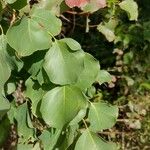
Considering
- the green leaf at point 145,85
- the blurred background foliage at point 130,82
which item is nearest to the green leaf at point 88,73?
the blurred background foliage at point 130,82

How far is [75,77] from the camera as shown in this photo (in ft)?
4.75

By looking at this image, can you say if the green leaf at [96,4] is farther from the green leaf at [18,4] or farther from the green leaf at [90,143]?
the green leaf at [90,143]

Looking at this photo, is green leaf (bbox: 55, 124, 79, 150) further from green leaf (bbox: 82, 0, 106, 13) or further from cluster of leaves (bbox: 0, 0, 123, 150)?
green leaf (bbox: 82, 0, 106, 13)

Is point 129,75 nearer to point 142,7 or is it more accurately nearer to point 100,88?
point 100,88

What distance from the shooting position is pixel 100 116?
163 centimetres

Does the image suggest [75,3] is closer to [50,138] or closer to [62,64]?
[62,64]

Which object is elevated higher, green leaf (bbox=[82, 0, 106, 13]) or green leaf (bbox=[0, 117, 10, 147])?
green leaf (bbox=[82, 0, 106, 13])

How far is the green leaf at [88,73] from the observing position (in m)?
1.52

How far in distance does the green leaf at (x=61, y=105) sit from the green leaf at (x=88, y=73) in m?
0.04

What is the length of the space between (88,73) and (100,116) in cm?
18

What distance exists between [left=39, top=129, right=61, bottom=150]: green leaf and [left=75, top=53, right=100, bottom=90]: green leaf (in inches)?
9.6

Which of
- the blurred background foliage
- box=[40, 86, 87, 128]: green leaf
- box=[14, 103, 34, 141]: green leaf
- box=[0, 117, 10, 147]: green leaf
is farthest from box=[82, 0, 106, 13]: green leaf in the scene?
the blurred background foliage

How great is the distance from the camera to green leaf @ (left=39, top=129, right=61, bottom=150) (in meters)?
1.68

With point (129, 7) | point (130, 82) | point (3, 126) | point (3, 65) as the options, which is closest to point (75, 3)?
point (3, 65)
